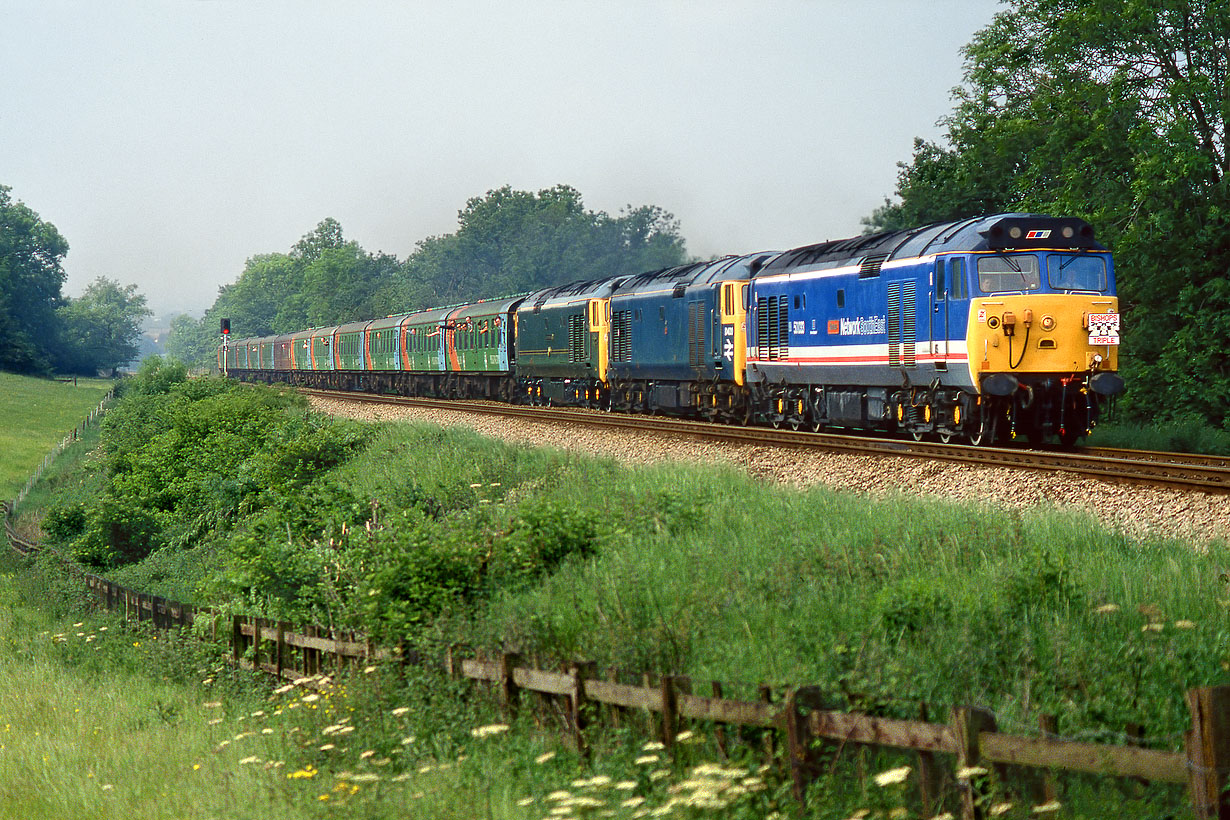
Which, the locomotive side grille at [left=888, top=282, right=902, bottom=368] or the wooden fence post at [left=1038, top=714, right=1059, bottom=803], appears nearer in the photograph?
the wooden fence post at [left=1038, top=714, right=1059, bottom=803]

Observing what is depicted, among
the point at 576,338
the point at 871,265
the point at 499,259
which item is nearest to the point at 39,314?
the point at 499,259

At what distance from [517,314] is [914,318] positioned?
76.2ft

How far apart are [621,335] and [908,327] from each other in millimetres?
13076

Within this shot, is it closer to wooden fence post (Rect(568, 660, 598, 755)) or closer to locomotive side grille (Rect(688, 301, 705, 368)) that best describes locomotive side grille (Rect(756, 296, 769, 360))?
locomotive side grille (Rect(688, 301, 705, 368))

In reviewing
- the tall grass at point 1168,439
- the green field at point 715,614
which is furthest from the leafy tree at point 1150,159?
the green field at point 715,614

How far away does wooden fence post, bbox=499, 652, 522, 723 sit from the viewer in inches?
328

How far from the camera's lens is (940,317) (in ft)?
61.9

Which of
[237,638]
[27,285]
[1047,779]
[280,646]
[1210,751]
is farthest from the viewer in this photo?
[27,285]

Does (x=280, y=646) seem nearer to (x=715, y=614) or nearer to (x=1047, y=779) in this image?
(x=715, y=614)

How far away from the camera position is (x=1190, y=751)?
4.83m

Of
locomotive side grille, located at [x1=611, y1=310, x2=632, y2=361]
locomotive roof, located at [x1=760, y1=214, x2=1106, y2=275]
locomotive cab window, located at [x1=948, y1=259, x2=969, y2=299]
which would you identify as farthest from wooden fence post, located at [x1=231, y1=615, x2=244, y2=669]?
locomotive side grille, located at [x1=611, y1=310, x2=632, y2=361]

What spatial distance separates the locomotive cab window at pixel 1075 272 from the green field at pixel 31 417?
32787mm

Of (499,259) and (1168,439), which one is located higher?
(499,259)

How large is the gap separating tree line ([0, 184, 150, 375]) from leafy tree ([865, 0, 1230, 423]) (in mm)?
87006
